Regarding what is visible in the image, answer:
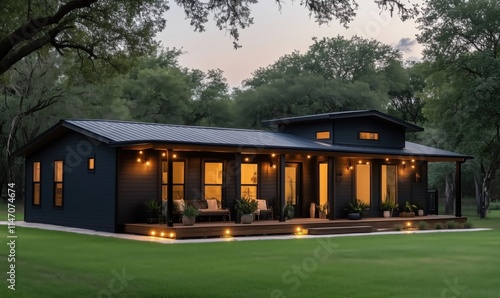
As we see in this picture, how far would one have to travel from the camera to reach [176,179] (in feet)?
68.6

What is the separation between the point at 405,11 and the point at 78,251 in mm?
8127

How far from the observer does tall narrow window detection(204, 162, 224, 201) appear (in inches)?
844

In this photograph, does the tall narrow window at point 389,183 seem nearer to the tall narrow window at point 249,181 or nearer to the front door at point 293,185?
the front door at point 293,185

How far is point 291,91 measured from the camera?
45.5m

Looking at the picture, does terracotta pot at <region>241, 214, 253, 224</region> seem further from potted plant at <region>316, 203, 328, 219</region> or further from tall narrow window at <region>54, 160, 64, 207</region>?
tall narrow window at <region>54, 160, 64, 207</region>

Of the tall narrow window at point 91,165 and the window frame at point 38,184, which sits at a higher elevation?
the tall narrow window at point 91,165

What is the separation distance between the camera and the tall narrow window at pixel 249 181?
22359 millimetres

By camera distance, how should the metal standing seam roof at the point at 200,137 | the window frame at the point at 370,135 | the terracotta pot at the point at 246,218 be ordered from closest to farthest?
1. the metal standing seam roof at the point at 200,137
2. the terracotta pot at the point at 246,218
3. the window frame at the point at 370,135

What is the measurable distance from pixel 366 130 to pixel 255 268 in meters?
14.5

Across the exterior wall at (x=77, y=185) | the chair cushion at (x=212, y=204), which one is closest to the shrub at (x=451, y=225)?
the chair cushion at (x=212, y=204)

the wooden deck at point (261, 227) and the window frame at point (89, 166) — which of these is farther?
the window frame at point (89, 166)

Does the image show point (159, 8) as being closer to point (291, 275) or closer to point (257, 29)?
point (257, 29)

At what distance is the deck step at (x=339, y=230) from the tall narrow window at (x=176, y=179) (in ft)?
13.4

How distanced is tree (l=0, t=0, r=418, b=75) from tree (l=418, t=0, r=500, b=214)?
18.4m
